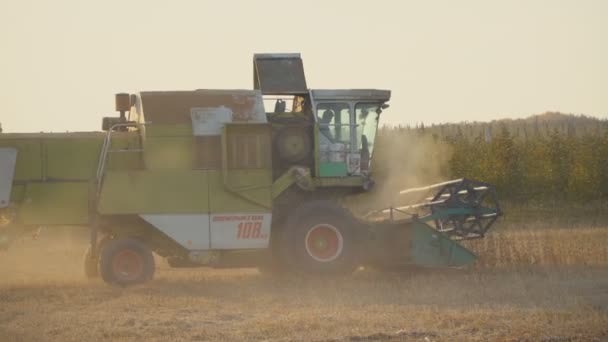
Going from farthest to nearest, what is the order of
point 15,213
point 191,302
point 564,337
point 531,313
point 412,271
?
point 412,271 → point 15,213 → point 191,302 → point 531,313 → point 564,337

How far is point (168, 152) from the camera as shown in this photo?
17719 millimetres

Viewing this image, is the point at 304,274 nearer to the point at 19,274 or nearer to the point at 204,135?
the point at 204,135

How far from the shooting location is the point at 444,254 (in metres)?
18.2

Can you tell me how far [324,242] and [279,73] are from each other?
3.20 metres

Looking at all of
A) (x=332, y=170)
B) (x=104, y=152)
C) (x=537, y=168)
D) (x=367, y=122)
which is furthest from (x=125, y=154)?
(x=537, y=168)

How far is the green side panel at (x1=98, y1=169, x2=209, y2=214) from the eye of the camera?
17.4m

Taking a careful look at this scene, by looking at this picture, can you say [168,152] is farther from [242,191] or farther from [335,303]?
[335,303]

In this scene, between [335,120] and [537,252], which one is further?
[537,252]

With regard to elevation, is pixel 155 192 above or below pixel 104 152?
below

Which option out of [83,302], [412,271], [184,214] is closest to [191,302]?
[83,302]

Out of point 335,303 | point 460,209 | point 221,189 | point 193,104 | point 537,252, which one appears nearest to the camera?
point 335,303

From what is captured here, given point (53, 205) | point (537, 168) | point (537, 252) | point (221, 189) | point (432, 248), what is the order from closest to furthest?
1. point (53, 205)
2. point (221, 189)
3. point (432, 248)
4. point (537, 252)
5. point (537, 168)

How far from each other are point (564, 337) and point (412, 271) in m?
8.10

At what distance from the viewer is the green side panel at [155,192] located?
17.4 m
